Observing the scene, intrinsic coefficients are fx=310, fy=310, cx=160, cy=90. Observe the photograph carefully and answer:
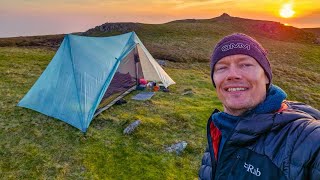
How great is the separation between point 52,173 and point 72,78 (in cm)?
544

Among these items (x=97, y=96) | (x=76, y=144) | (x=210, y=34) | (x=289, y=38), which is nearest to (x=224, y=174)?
(x=76, y=144)

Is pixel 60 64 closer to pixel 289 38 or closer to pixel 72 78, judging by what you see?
pixel 72 78

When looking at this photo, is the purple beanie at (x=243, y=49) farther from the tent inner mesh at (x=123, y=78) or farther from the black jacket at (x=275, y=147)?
the tent inner mesh at (x=123, y=78)

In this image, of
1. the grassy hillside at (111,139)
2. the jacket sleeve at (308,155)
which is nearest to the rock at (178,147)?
the grassy hillside at (111,139)

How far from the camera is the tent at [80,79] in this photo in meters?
13.9

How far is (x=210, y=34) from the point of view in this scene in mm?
65750

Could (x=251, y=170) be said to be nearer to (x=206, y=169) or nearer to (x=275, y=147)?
(x=275, y=147)

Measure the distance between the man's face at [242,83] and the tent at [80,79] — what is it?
33.7 ft

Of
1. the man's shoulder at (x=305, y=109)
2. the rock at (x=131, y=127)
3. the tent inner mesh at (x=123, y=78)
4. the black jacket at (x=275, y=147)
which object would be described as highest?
the man's shoulder at (x=305, y=109)

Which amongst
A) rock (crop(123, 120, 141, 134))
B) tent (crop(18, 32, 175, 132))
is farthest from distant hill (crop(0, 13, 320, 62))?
rock (crop(123, 120, 141, 134))

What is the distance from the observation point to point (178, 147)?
11852 mm

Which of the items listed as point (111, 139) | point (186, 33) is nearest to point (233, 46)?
point (111, 139)

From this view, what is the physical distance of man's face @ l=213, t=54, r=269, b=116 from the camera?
3373 mm

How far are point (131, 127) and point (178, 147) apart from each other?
2409mm
